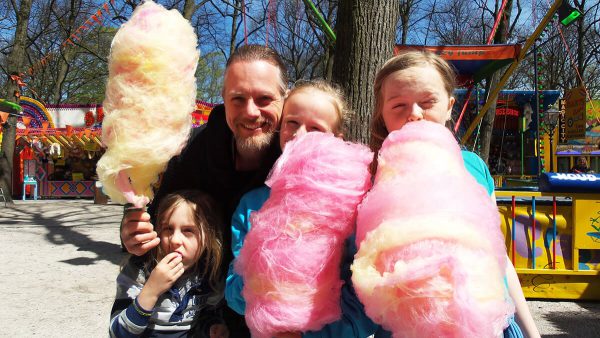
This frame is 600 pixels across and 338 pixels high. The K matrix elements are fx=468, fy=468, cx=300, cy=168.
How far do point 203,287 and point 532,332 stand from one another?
1.15 metres

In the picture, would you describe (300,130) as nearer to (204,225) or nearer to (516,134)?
(204,225)

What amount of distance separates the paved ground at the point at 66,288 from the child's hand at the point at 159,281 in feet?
8.66

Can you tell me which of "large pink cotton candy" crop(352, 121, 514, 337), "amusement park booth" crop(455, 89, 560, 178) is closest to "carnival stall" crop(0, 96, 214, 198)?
"amusement park booth" crop(455, 89, 560, 178)

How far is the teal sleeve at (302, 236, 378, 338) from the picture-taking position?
4.23 feet

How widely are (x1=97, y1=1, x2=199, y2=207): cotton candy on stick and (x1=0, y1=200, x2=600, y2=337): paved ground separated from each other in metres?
2.86

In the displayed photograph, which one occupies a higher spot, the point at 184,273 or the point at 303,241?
the point at 303,241

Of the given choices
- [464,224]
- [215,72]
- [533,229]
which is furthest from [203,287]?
[215,72]

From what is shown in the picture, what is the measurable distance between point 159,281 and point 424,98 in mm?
1059

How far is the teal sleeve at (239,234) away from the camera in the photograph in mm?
1414

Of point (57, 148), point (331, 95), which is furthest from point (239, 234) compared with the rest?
point (57, 148)

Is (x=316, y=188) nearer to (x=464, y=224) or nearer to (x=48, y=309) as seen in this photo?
(x=464, y=224)

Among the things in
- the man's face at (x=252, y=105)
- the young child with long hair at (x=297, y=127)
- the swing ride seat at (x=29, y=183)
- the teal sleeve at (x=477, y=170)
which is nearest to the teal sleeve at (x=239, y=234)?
the young child with long hair at (x=297, y=127)

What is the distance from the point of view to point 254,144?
1738mm

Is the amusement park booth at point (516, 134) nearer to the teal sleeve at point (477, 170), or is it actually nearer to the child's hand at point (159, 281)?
the teal sleeve at point (477, 170)
